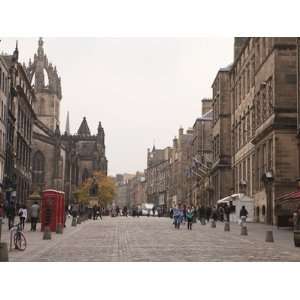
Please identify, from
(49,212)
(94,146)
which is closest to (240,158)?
(49,212)

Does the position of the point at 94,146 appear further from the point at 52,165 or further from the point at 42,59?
the point at 52,165

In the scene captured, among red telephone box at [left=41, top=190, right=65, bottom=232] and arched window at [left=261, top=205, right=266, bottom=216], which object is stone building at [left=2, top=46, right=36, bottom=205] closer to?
red telephone box at [left=41, top=190, right=65, bottom=232]

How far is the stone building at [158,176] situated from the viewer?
16169 centimetres

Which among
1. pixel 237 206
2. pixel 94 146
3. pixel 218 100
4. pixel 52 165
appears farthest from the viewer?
pixel 94 146

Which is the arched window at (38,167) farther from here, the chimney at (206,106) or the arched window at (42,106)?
the arched window at (42,106)

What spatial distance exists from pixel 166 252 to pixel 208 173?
60695mm

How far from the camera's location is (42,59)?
141m

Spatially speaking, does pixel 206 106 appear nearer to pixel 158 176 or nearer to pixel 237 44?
pixel 237 44

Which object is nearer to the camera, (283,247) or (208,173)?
(283,247)

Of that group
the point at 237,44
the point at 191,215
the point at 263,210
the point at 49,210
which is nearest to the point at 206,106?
→ the point at 237,44

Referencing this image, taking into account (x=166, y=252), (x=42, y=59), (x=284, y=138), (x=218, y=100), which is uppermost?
(x=42, y=59)

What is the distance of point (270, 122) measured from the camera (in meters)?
46.7

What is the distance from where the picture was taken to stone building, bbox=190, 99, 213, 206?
87.3 meters

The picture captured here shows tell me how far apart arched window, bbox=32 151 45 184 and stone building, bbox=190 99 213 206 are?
2211 centimetres
